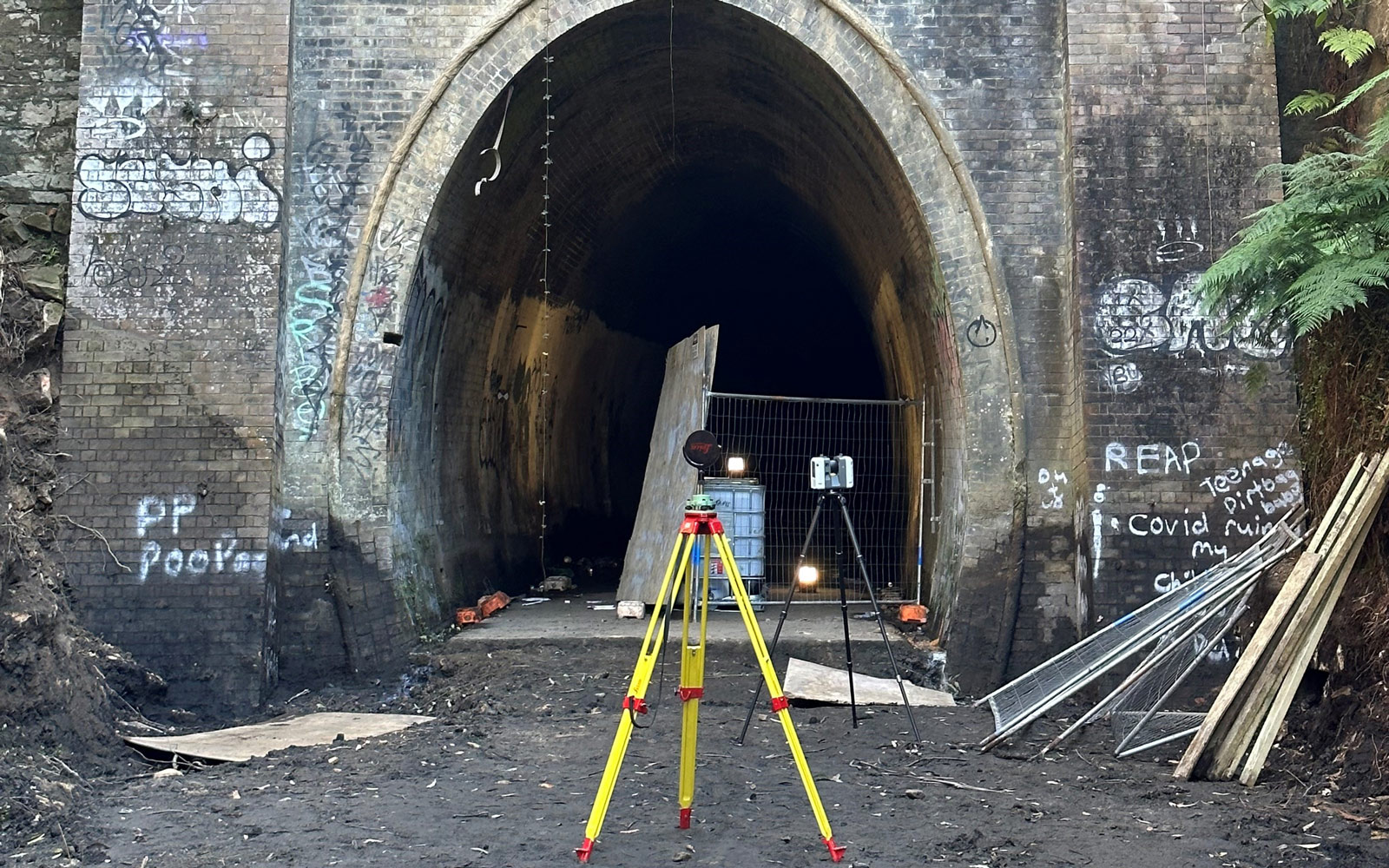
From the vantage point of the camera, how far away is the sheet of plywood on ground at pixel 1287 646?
5.78 meters

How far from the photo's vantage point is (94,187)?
8.38m

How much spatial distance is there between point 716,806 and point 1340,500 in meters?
3.80

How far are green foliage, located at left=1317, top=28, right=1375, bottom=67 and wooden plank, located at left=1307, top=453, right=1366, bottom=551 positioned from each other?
3099mm

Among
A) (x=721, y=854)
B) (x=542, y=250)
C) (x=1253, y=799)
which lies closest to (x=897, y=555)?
(x=542, y=250)

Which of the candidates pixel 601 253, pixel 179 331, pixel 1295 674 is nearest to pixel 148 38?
pixel 179 331

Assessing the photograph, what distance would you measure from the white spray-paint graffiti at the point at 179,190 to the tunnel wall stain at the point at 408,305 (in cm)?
Answer: 2

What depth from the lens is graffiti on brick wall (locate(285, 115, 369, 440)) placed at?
853 cm

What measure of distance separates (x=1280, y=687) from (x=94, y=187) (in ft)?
28.5

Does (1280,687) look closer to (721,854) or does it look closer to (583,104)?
(721,854)

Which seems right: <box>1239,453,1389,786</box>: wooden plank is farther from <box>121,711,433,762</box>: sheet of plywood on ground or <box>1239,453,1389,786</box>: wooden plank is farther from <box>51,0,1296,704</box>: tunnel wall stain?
<box>121,711,433,762</box>: sheet of plywood on ground

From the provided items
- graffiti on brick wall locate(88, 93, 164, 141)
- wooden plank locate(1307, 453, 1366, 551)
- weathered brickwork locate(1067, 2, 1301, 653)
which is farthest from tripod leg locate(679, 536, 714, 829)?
graffiti on brick wall locate(88, 93, 164, 141)

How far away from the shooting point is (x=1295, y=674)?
5.71 m

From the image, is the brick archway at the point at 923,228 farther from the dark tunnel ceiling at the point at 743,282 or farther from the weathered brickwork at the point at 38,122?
the dark tunnel ceiling at the point at 743,282

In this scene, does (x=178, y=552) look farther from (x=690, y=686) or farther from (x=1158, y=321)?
(x=1158, y=321)
